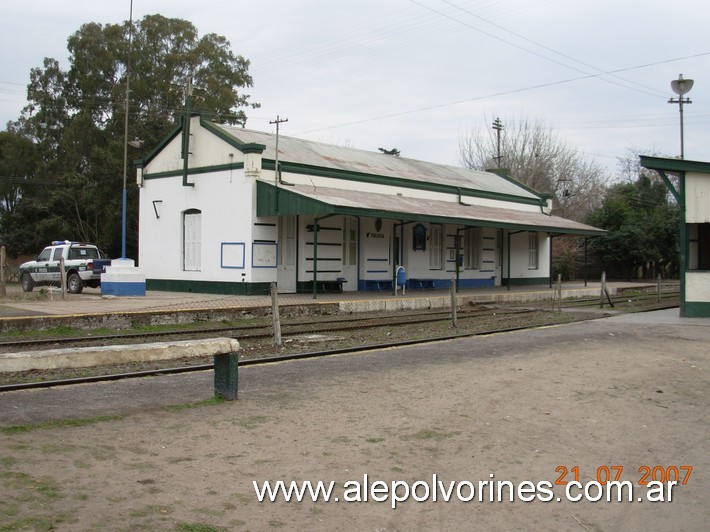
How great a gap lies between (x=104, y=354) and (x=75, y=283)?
68.9 feet

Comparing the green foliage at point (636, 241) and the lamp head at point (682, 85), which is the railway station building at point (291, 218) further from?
the green foliage at point (636, 241)

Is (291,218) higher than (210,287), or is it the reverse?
(291,218)

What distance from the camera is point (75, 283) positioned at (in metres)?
26.4

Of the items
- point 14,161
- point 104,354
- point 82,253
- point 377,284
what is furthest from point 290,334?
point 14,161

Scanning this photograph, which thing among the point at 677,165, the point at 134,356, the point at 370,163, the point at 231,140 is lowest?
the point at 134,356

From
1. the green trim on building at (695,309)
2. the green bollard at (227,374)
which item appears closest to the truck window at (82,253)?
the green trim on building at (695,309)

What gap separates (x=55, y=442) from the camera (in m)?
5.67

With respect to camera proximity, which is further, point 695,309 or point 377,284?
point 377,284

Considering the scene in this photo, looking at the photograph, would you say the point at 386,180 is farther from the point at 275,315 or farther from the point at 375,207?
the point at 275,315

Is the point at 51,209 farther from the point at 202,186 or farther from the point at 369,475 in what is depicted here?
the point at 369,475

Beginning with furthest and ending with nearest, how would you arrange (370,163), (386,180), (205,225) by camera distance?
(370,163), (386,180), (205,225)

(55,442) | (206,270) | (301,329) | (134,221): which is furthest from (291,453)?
(134,221)

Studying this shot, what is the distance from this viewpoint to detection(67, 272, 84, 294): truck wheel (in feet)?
86.4

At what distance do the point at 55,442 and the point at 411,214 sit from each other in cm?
1891
